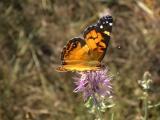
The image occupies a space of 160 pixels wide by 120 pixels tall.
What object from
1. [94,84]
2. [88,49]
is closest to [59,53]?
[94,84]

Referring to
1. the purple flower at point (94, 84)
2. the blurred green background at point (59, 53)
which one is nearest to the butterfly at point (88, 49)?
the purple flower at point (94, 84)

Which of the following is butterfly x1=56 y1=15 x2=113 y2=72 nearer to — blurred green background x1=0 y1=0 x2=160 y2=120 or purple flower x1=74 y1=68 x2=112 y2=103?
purple flower x1=74 y1=68 x2=112 y2=103

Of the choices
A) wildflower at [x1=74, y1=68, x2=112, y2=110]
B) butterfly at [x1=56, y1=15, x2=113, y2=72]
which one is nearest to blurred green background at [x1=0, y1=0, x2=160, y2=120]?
wildflower at [x1=74, y1=68, x2=112, y2=110]

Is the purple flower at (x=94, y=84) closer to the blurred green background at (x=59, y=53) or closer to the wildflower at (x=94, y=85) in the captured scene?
the wildflower at (x=94, y=85)

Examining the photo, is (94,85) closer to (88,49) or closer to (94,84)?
(94,84)

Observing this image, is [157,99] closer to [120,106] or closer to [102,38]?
[120,106]

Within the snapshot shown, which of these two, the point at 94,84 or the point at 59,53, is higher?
the point at 59,53

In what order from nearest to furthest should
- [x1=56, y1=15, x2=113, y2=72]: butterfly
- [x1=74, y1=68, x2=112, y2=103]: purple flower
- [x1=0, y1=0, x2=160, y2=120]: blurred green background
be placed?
[x1=56, y1=15, x2=113, y2=72]: butterfly < [x1=74, y1=68, x2=112, y2=103]: purple flower < [x1=0, y1=0, x2=160, y2=120]: blurred green background
